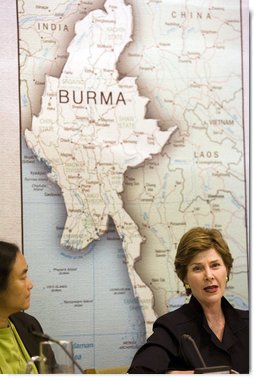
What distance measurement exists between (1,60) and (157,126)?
89cm

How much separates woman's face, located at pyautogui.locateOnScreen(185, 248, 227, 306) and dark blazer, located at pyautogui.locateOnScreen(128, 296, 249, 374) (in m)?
0.05

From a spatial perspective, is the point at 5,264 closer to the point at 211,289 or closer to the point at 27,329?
the point at 27,329

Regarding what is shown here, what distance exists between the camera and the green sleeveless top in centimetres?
258

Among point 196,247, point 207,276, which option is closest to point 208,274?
point 207,276

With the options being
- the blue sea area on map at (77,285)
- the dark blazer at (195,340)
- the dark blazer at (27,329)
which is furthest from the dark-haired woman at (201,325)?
the blue sea area on map at (77,285)

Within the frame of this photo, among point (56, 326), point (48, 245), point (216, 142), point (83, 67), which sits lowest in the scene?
point (56, 326)

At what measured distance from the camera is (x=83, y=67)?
356cm

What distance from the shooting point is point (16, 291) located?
2783 millimetres

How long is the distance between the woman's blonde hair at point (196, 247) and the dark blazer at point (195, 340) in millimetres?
174

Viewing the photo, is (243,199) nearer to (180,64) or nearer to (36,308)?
(180,64)

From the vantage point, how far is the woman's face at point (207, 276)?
3.02 meters

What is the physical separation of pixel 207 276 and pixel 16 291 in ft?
2.79

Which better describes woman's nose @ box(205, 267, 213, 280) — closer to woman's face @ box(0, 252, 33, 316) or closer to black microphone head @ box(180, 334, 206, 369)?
black microphone head @ box(180, 334, 206, 369)

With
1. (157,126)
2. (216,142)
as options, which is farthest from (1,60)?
(216,142)
